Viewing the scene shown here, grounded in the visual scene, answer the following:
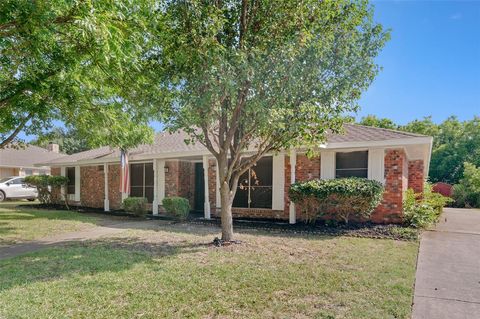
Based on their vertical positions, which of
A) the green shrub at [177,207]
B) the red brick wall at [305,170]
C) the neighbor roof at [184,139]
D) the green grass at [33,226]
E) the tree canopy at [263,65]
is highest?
the tree canopy at [263,65]

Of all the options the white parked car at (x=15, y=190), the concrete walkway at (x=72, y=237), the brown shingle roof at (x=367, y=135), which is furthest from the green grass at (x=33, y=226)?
the white parked car at (x=15, y=190)

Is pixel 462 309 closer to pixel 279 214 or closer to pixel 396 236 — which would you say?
pixel 396 236

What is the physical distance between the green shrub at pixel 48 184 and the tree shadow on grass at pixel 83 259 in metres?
11.9

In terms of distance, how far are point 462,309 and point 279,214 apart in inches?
315

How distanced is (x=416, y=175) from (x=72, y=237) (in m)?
12.8

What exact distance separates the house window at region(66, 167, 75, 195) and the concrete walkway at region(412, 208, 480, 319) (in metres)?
18.2

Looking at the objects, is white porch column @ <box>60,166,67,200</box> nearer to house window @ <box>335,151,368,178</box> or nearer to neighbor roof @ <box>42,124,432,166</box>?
neighbor roof @ <box>42,124,432,166</box>

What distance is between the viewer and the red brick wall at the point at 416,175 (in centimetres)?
1350

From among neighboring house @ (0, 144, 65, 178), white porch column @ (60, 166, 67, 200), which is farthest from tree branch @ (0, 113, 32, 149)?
neighboring house @ (0, 144, 65, 178)

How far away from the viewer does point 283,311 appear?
418cm

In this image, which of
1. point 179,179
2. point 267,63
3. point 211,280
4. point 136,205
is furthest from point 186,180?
point 211,280

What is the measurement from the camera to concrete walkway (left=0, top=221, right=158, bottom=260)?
7.71 meters

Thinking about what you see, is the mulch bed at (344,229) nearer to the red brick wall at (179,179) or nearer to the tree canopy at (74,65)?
the red brick wall at (179,179)

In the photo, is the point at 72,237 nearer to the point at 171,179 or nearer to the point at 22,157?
the point at 171,179
